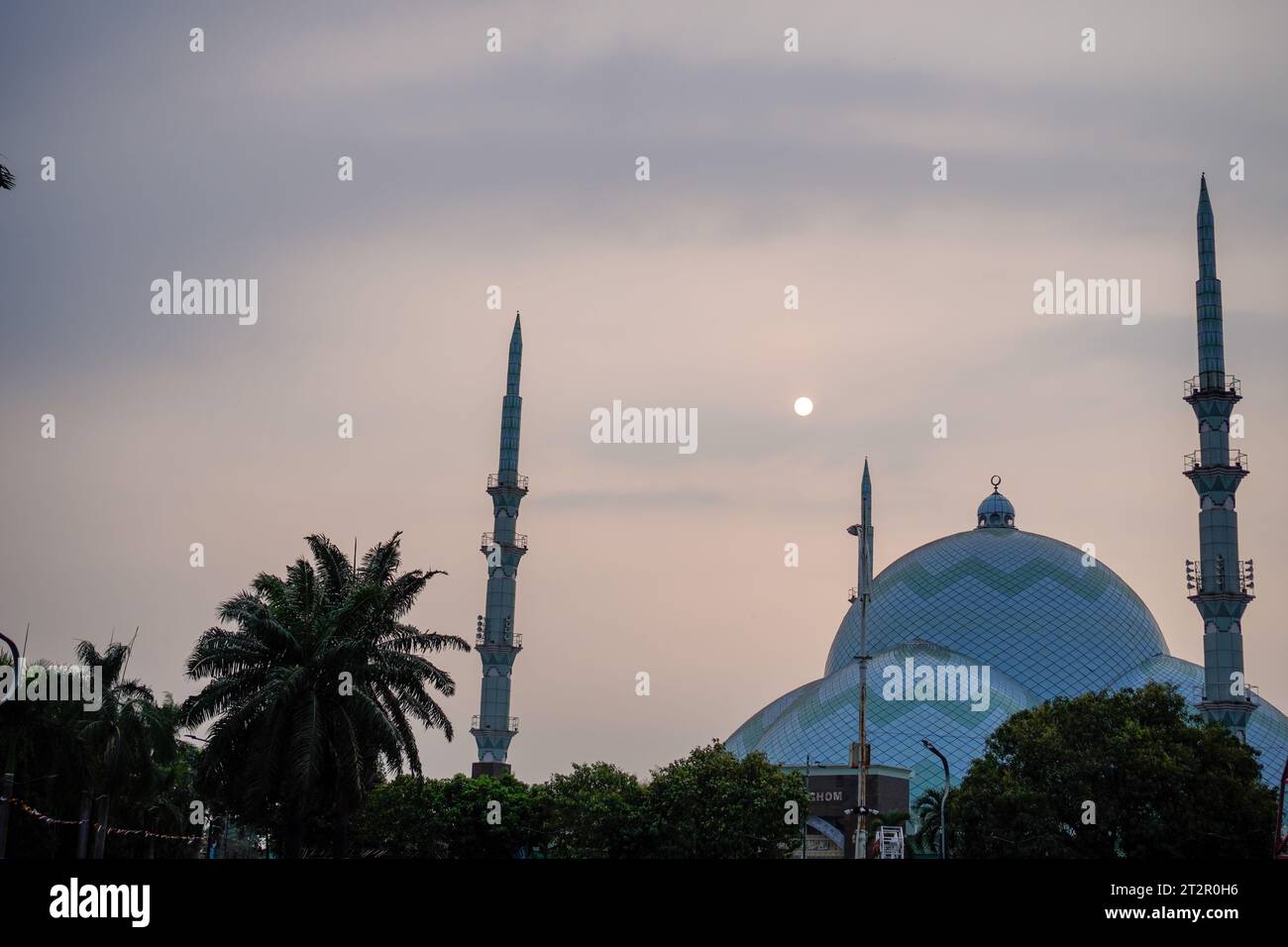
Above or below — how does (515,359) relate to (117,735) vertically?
above

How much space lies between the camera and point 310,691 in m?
42.7

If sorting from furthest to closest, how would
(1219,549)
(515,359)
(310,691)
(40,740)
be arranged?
(515,359) < (1219,549) < (40,740) < (310,691)

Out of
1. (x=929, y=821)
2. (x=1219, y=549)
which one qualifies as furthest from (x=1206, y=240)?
(x=929, y=821)

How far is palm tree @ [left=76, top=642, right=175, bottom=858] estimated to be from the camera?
56781mm

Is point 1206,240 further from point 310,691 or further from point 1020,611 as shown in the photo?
point 310,691

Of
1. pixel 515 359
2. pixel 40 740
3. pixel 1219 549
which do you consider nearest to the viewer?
pixel 40 740

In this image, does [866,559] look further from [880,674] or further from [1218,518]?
[880,674]

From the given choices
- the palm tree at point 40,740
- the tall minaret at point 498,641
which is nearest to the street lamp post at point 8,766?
the palm tree at point 40,740

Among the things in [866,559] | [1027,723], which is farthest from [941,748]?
[866,559]

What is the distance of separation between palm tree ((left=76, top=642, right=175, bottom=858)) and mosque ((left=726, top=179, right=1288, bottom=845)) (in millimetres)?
38471

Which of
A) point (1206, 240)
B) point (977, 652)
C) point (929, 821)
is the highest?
point (1206, 240)

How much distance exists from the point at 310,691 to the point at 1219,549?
48.5 metres
